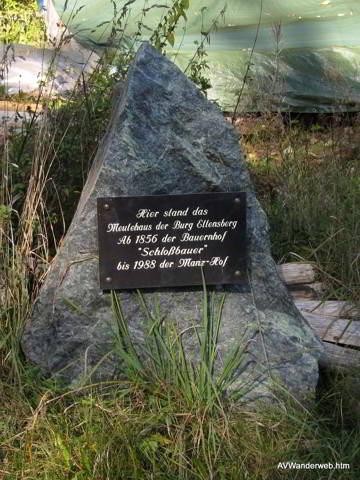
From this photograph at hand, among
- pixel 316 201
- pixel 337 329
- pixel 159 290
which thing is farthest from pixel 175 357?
pixel 316 201

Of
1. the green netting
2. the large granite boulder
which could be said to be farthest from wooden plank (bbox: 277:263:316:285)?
the green netting

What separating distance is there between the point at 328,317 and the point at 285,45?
4149mm

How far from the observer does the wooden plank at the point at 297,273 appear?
3.70 m

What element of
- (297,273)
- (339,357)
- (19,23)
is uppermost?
(19,23)

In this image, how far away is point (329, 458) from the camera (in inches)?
102

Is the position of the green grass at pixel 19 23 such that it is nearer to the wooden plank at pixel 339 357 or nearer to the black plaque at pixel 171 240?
the black plaque at pixel 171 240

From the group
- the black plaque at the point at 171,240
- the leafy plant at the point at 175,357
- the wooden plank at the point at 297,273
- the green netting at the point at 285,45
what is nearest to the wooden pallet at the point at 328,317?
the wooden plank at the point at 297,273

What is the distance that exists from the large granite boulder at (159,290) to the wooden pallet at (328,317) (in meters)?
0.19

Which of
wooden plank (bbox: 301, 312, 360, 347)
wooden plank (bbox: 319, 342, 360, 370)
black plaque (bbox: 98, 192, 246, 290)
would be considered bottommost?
wooden plank (bbox: 319, 342, 360, 370)

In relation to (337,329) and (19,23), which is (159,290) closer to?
(337,329)

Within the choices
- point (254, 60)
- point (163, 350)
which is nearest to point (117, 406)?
point (163, 350)

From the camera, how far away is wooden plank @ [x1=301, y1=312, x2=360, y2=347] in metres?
3.21

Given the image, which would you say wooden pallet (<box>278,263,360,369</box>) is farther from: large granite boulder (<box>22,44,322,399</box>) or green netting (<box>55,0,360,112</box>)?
green netting (<box>55,0,360,112</box>)

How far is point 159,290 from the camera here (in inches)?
113
